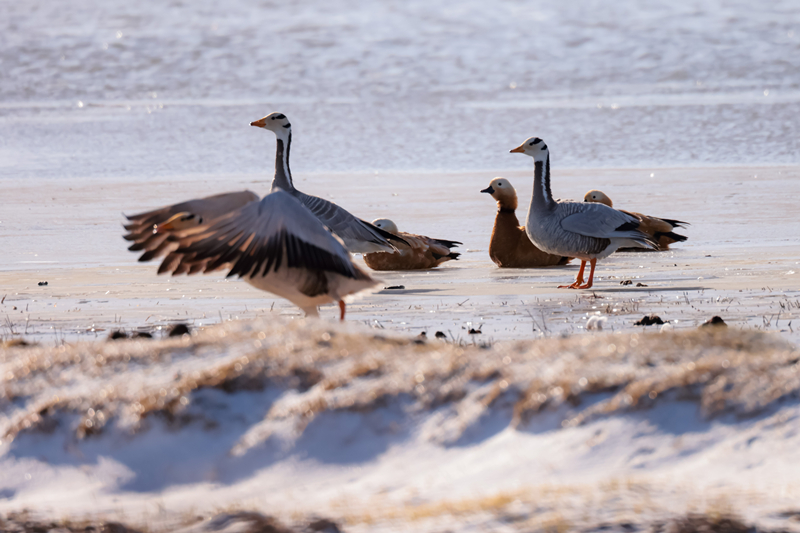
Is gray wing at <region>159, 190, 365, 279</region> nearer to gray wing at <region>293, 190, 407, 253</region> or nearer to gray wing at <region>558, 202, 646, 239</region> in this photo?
gray wing at <region>293, 190, 407, 253</region>

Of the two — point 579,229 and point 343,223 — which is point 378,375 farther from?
point 579,229

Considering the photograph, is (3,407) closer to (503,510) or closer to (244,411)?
(244,411)

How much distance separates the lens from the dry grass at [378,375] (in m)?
5.28

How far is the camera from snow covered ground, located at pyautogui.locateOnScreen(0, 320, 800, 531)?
185 inches

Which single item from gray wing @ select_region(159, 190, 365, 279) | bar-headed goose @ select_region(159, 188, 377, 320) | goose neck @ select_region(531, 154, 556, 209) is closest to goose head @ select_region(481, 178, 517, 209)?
goose neck @ select_region(531, 154, 556, 209)

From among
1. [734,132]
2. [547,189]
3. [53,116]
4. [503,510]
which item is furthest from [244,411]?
[53,116]

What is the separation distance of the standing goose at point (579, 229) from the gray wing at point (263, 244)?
4.19 m

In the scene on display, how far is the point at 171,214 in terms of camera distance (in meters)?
7.68

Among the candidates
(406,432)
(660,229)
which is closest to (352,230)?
(660,229)

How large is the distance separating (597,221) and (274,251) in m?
5.31

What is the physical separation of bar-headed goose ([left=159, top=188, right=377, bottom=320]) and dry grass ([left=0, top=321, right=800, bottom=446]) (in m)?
0.67

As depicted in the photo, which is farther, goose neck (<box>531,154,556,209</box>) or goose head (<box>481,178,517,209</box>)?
goose head (<box>481,178,517,209</box>)

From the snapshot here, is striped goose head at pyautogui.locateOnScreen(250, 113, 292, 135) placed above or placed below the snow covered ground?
above

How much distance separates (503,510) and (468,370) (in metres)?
1.14
